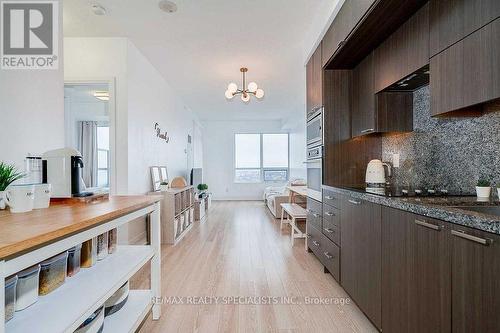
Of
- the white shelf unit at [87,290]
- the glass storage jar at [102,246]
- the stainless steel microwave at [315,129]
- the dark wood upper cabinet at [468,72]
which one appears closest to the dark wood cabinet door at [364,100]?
the stainless steel microwave at [315,129]

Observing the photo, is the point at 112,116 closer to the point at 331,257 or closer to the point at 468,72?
the point at 331,257

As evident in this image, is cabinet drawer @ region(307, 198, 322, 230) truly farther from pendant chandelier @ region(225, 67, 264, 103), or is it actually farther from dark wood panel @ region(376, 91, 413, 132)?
pendant chandelier @ region(225, 67, 264, 103)

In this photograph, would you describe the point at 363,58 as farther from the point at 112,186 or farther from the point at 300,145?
the point at 300,145

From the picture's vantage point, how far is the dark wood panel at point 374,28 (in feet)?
5.59

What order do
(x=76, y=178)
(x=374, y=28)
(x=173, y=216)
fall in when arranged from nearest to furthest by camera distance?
(x=76, y=178) < (x=374, y=28) < (x=173, y=216)

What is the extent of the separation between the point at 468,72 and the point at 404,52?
672 millimetres

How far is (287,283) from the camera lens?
8.19 ft

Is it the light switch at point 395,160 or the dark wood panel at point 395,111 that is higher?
the dark wood panel at point 395,111

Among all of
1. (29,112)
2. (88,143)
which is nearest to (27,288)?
(29,112)

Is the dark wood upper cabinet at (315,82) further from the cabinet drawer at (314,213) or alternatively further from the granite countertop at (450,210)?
the granite countertop at (450,210)

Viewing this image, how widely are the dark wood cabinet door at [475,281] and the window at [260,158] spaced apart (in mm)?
8309

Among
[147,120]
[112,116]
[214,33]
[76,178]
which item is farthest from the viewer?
[147,120]

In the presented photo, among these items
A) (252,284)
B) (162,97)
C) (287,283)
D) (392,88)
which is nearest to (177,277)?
(252,284)

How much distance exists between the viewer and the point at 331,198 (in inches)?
98.5
